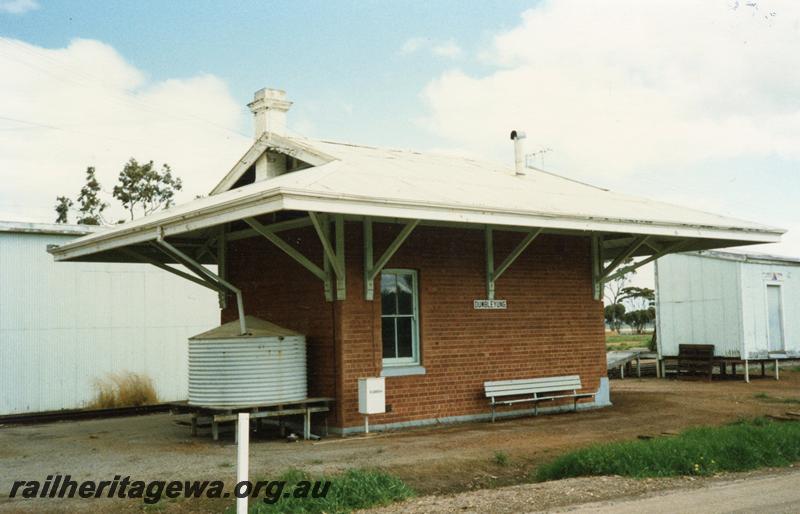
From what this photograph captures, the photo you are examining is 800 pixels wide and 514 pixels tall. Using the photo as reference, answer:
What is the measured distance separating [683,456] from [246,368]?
20.6 feet

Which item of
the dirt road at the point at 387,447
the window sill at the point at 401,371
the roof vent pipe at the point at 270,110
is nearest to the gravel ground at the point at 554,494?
the dirt road at the point at 387,447

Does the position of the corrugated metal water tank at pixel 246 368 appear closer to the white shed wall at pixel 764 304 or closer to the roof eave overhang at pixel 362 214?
the roof eave overhang at pixel 362 214

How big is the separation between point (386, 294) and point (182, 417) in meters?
5.46

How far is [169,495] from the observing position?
29.0ft

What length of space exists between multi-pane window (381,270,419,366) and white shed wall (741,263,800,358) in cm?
1285

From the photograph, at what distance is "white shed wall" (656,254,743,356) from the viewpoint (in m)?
23.8

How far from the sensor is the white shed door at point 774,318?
79.6 feet

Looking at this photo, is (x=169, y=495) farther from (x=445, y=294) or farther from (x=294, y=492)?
(x=445, y=294)

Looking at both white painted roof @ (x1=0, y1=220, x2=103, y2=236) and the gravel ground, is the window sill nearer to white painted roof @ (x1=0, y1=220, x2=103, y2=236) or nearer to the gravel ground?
the gravel ground

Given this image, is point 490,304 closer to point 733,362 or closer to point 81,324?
point 81,324

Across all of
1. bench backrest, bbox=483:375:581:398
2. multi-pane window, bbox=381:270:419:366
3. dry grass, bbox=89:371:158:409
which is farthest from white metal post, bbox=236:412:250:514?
dry grass, bbox=89:371:158:409

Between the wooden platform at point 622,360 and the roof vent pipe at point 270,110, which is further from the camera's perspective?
the wooden platform at point 622,360

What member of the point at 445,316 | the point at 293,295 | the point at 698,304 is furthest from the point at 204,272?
the point at 698,304

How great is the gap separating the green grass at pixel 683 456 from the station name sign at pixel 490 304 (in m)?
4.33
